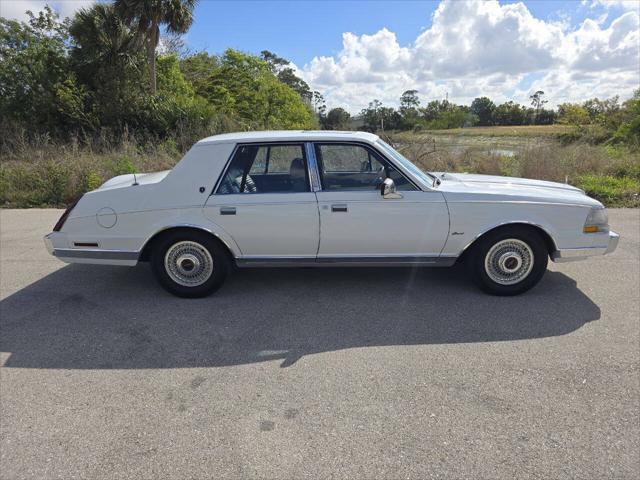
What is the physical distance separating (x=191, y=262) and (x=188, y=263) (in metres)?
0.03

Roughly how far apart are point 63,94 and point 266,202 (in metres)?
18.2

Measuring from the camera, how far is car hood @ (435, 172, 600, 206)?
4.19 metres

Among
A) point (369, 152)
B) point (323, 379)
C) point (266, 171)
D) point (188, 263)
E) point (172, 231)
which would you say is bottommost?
point (323, 379)

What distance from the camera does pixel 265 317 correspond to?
4.04m

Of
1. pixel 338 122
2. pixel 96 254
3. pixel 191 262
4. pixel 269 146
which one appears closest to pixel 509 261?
pixel 269 146

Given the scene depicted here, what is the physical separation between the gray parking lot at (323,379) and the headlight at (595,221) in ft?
2.23

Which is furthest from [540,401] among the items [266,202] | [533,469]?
[266,202]

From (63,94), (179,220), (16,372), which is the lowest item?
(16,372)

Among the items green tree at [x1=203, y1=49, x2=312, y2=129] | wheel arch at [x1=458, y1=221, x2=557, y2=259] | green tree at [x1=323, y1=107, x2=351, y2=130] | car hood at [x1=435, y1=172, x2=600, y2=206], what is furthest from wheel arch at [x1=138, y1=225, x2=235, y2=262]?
green tree at [x1=203, y1=49, x2=312, y2=129]

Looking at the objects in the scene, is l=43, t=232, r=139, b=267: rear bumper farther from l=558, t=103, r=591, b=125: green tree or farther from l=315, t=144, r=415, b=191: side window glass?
l=558, t=103, r=591, b=125: green tree

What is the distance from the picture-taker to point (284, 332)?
3752 mm

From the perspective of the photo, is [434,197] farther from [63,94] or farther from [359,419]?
[63,94]

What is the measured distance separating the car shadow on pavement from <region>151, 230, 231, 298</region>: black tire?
14 centimetres

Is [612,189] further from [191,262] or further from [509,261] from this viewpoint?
[191,262]
